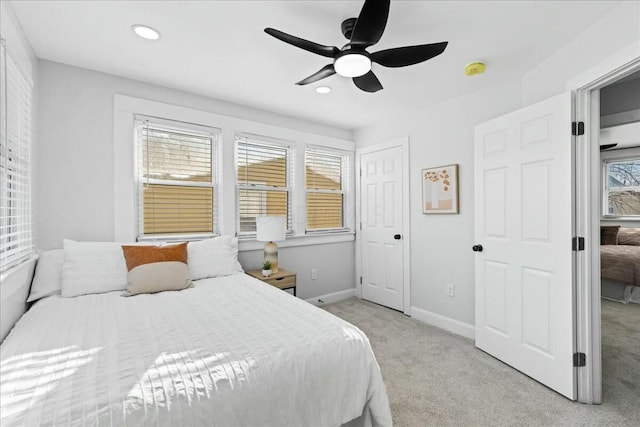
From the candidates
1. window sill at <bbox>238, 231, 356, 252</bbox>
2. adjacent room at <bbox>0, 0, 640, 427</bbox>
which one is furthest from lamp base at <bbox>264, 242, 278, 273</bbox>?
window sill at <bbox>238, 231, 356, 252</bbox>

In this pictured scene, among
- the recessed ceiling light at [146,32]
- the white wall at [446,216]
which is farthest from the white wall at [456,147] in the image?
the recessed ceiling light at [146,32]

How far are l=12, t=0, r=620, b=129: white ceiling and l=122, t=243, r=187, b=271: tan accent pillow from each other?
149cm

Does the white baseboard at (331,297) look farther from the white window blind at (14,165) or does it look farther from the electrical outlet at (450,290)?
the white window blind at (14,165)

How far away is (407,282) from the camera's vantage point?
11.8 ft

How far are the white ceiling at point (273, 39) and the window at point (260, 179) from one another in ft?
2.29

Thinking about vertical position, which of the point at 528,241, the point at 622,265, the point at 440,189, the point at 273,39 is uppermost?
the point at 273,39

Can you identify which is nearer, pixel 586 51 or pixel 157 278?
pixel 586 51

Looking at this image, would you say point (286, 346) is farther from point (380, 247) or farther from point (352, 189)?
point (352, 189)

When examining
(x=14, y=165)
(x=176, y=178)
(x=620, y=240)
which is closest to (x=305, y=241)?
(x=176, y=178)

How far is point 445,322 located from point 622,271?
2.71 m

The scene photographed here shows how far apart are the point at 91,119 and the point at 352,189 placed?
3042mm

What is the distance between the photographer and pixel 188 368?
3.66 feet

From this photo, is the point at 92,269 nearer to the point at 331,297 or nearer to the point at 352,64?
the point at 352,64

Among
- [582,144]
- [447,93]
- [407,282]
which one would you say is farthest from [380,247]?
[582,144]
